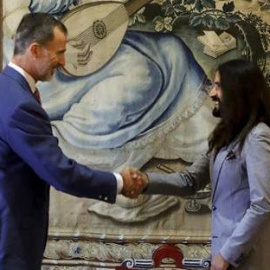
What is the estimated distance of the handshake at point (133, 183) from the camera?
2.37m

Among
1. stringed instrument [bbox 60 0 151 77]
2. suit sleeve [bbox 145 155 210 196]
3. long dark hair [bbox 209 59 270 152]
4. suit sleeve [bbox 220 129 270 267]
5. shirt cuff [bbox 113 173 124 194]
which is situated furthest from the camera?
stringed instrument [bbox 60 0 151 77]

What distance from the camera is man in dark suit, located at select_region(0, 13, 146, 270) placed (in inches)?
81.2

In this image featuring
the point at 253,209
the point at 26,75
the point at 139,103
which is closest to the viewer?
the point at 253,209

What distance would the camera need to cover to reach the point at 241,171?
6.96 ft

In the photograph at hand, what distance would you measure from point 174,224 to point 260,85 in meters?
1.13

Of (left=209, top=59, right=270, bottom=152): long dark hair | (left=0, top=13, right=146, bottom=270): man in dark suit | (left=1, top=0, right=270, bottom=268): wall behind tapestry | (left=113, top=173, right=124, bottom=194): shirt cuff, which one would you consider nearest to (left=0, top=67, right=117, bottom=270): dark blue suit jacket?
(left=0, top=13, right=146, bottom=270): man in dark suit

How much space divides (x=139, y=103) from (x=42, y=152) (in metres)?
1.14

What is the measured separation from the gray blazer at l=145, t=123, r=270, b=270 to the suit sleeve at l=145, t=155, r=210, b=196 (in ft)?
0.74

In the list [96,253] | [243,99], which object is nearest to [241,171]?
[243,99]

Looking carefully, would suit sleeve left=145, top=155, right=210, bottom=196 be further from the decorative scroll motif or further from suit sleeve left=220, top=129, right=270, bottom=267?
the decorative scroll motif

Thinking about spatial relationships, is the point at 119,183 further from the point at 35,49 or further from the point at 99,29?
the point at 99,29

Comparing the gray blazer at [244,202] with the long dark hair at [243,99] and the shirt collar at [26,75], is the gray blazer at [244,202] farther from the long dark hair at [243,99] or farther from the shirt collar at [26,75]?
the shirt collar at [26,75]

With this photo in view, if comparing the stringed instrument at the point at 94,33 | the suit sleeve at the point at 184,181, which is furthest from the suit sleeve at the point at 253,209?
the stringed instrument at the point at 94,33

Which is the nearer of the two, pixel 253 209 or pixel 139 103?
pixel 253 209
